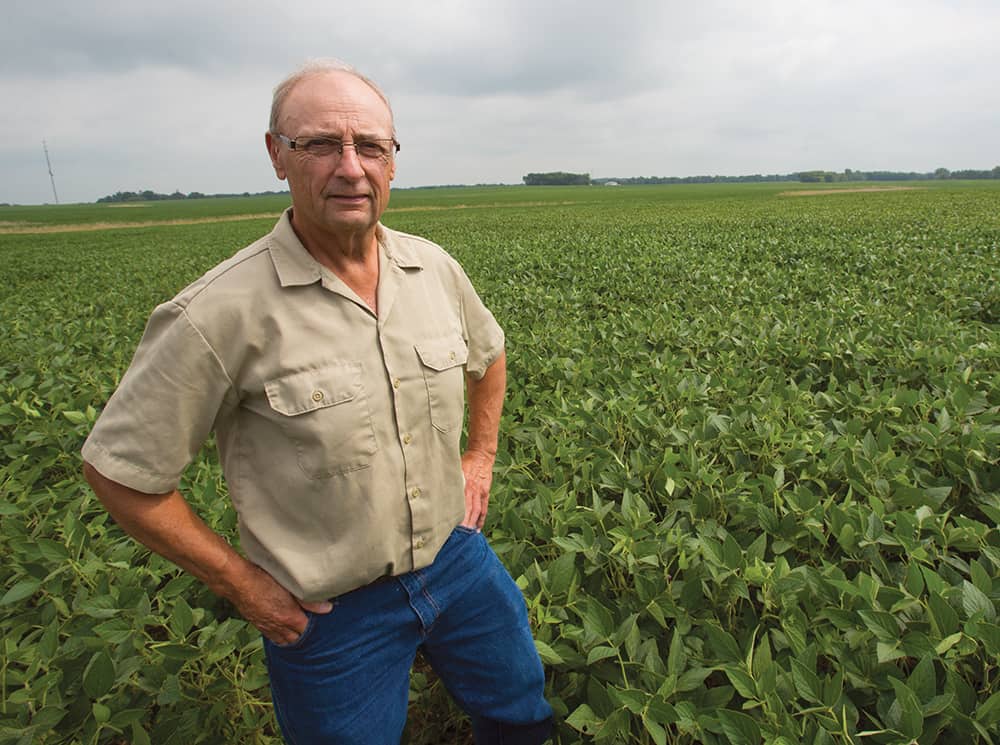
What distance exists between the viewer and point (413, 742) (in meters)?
2.05

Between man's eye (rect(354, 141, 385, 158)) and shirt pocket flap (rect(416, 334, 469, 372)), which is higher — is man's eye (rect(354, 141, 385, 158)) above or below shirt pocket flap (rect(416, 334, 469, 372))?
above

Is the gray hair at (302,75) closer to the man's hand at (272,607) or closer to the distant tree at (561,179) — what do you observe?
the man's hand at (272,607)

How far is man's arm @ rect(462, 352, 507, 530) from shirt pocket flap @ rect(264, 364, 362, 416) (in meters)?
0.63

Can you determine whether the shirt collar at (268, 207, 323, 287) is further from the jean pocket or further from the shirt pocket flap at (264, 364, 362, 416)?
the jean pocket

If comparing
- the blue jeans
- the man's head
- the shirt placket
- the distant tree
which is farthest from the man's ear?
the distant tree

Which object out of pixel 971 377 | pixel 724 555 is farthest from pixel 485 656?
pixel 971 377

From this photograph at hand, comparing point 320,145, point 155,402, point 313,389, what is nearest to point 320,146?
point 320,145

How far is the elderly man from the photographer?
3.85 feet

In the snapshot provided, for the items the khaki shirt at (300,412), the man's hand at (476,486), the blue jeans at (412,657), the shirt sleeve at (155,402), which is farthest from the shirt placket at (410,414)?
the shirt sleeve at (155,402)

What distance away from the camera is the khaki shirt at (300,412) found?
1.15m

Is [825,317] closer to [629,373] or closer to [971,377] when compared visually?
[971,377]

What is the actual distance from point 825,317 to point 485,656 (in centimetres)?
570

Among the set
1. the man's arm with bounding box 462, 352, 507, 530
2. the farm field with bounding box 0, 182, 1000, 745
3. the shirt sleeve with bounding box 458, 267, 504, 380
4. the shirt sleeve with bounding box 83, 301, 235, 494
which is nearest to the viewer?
the shirt sleeve with bounding box 83, 301, 235, 494

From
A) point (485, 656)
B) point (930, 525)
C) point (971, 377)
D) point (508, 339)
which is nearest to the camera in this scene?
point (485, 656)
